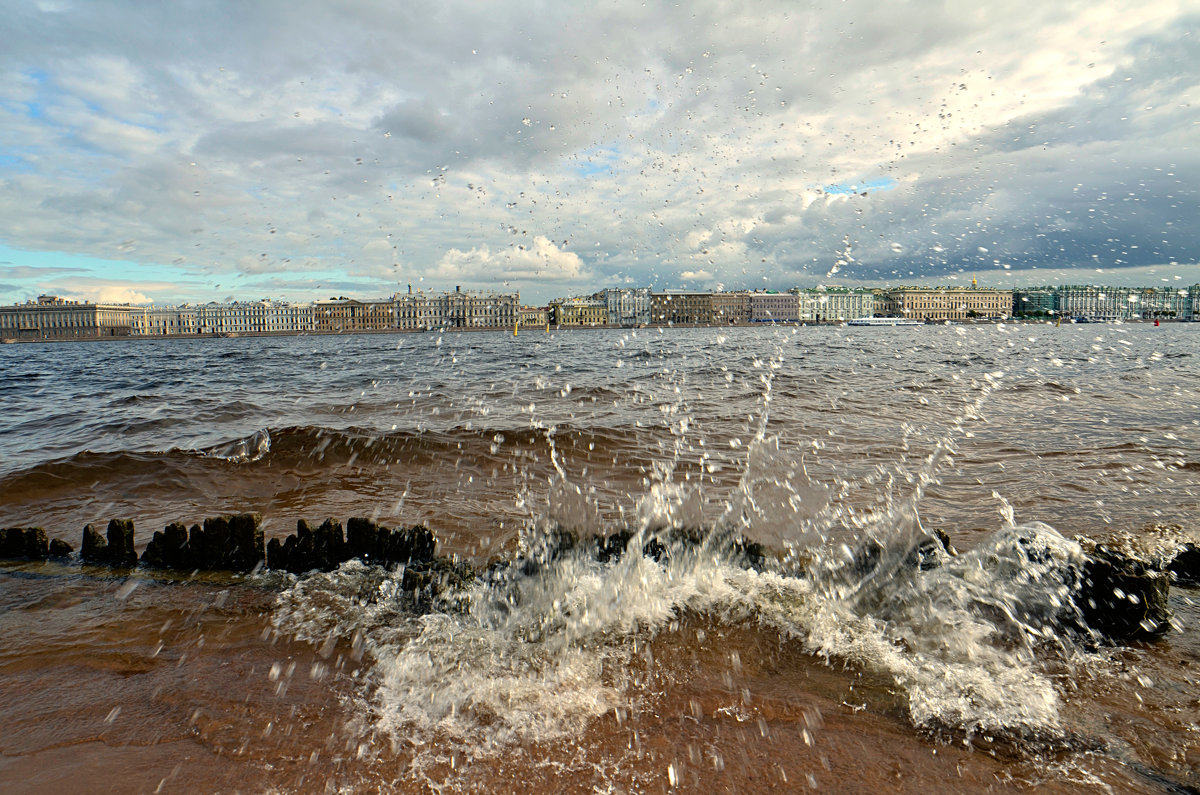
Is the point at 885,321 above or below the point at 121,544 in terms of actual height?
above

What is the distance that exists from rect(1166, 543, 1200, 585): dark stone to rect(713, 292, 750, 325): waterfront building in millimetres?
143287

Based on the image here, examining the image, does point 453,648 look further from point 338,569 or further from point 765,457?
point 765,457

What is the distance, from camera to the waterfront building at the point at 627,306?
473 feet

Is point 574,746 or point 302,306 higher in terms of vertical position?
point 302,306

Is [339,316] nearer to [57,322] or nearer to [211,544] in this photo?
[57,322]

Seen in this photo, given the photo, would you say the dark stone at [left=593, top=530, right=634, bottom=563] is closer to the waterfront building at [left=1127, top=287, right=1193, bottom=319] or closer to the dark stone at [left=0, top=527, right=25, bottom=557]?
the dark stone at [left=0, top=527, right=25, bottom=557]

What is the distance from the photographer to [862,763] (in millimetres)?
2555

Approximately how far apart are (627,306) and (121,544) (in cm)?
14274

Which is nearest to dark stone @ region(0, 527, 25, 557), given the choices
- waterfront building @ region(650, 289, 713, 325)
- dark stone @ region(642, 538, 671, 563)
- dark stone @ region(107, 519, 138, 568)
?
dark stone @ region(107, 519, 138, 568)

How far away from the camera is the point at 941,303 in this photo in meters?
147

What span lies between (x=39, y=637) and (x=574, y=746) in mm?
3574

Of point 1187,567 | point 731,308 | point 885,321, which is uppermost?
point 731,308

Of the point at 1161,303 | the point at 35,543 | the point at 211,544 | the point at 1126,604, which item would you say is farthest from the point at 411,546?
the point at 1161,303

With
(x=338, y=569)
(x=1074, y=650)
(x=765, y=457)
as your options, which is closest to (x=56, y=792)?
(x=338, y=569)
